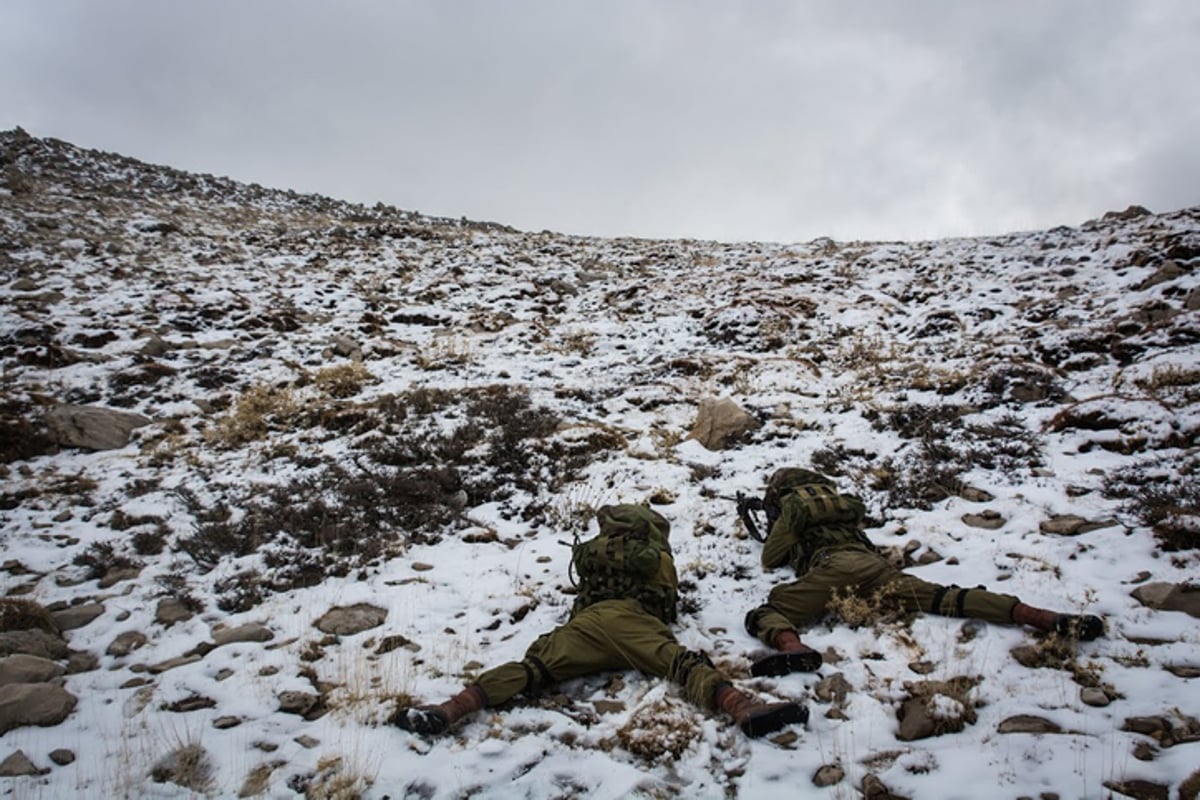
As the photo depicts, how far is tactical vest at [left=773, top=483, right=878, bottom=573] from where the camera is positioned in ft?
15.0

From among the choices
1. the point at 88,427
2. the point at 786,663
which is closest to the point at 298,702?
the point at 786,663

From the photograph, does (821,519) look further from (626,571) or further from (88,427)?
(88,427)

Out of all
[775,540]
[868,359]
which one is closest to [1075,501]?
[775,540]

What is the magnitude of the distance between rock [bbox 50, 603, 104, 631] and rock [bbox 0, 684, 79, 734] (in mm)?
1305

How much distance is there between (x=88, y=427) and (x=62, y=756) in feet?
21.6

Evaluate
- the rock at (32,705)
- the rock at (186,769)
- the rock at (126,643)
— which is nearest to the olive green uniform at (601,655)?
the rock at (186,769)

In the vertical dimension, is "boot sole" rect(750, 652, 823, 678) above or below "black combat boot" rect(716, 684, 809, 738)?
above

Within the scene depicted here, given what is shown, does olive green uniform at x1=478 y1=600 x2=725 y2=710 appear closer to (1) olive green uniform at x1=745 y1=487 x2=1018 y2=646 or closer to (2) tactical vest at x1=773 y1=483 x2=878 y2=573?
(1) olive green uniform at x1=745 y1=487 x2=1018 y2=646

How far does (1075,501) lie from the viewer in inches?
196

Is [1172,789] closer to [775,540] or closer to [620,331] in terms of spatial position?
[775,540]

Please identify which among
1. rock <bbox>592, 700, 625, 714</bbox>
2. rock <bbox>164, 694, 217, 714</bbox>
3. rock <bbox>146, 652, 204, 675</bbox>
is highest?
rock <bbox>592, 700, 625, 714</bbox>

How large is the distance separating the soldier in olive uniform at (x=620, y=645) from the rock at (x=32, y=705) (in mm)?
2037

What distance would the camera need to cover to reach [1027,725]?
9.35 feet

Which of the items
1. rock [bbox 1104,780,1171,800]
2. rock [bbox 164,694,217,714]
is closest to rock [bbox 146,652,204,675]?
rock [bbox 164,694,217,714]
